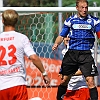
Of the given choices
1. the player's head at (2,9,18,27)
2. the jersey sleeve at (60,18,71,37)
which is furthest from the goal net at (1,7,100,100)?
the player's head at (2,9,18,27)

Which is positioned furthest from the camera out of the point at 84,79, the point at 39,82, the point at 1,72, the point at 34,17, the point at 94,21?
the point at 39,82

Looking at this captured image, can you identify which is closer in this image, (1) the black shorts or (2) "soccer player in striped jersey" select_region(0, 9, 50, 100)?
(2) "soccer player in striped jersey" select_region(0, 9, 50, 100)

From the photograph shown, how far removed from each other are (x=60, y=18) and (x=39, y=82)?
1372mm

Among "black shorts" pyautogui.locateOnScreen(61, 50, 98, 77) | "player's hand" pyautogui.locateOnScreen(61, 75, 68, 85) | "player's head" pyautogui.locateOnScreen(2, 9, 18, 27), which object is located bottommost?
"player's hand" pyautogui.locateOnScreen(61, 75, 68, 85)

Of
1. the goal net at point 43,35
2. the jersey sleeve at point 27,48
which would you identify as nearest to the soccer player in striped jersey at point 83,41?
the goal net at point 43,35

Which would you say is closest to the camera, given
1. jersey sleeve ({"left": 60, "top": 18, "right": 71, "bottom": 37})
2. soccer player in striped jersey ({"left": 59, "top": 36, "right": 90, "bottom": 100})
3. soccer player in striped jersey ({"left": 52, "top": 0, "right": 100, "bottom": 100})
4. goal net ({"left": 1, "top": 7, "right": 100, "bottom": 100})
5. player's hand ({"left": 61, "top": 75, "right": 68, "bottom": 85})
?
soccer player in striped jersey ({"left": 52, "top": 0, "right": 100, "bottom": 100})

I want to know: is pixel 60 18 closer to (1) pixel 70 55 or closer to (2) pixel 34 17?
(2) pixel 34 17

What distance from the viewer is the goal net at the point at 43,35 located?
332 inches

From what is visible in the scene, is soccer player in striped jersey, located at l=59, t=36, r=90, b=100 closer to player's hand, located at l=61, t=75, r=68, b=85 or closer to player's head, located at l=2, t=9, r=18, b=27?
player's hand, located at l=61, t=75, r=68, b=85

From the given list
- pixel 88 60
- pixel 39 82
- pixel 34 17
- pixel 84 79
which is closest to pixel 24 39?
pixel 88 60

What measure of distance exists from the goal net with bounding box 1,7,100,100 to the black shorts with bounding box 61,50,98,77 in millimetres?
888

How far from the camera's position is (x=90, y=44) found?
745 centimetres

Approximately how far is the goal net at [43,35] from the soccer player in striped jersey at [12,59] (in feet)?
7.86

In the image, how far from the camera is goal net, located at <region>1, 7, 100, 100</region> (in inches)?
332
